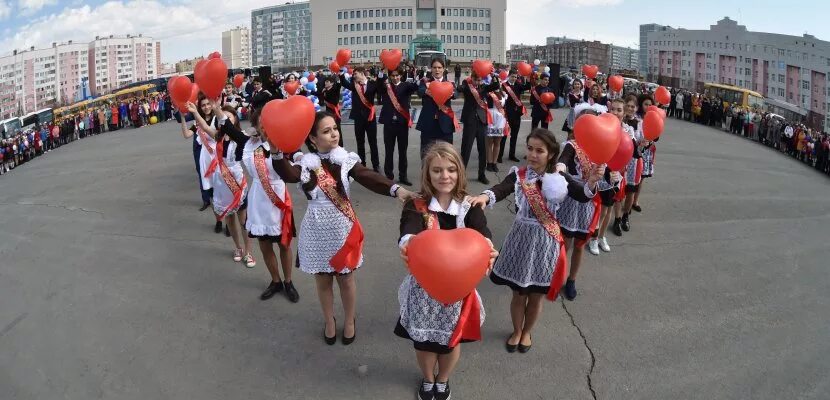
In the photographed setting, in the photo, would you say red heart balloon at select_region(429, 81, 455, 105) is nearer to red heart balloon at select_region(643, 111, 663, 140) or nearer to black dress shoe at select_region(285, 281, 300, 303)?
red heart balloon at select_region(643, 111, 663, 140)

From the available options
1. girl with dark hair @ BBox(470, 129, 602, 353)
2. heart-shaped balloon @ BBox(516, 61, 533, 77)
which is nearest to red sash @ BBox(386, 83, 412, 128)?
heart-shaped balloon @ BBox(516, 61, 533, 77)

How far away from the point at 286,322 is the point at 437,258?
91.4 inches

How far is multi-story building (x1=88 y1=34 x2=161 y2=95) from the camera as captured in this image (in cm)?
11862

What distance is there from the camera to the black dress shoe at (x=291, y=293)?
4.52m

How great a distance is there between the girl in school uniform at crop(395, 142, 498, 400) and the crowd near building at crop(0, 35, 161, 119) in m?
111

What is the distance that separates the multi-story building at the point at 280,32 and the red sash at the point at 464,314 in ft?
448

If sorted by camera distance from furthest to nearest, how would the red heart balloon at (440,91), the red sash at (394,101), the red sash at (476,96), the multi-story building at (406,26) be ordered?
the multi-story building at (406,26), the red sash at (476,96), the red sash at (394,101), the red heart balloon at (440,91)

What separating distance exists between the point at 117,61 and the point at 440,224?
478 feet

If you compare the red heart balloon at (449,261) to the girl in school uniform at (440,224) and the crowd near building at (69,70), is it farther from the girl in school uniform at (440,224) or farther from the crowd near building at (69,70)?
the crowd near building at (69,70)

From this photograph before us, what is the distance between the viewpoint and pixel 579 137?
10.8 feet

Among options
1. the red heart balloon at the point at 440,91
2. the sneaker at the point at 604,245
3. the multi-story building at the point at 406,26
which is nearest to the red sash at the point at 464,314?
the sneaker at the point at 604,245

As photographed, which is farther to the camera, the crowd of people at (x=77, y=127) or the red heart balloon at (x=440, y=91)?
the crowd of people at (x=77, y=127)

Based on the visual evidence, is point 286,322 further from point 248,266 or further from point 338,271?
point 248,266

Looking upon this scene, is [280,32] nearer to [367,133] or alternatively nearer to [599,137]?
[367,133]
